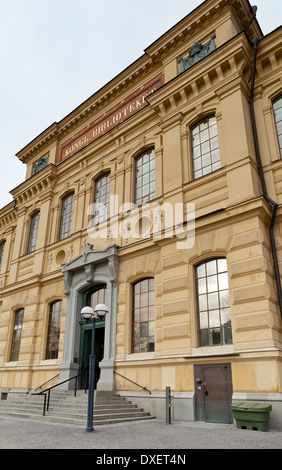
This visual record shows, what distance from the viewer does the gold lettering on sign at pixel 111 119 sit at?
54.9 ft

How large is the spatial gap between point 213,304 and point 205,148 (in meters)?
5.76

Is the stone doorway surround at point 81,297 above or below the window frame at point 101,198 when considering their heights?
below

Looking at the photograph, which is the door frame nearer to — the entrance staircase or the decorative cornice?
the entrance staircase

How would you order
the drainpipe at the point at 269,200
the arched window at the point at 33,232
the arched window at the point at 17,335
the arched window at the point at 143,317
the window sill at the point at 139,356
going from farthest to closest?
the arched window at the point at 33,232 < the arched window at the point at 17,335 < the arched window at the point at 143,317 < the window sill at the point at 139,356 < the drainpipe at the point at 269,200

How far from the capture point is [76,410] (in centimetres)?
1099

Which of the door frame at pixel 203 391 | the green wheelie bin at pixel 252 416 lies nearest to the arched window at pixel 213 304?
the door frame at pixel 203 391

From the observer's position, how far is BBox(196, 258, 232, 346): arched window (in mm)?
10828

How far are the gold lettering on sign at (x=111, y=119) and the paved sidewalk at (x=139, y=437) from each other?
12603mm

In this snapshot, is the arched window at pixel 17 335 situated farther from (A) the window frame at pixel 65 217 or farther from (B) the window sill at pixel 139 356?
(B) the window sill at pixel 139 356

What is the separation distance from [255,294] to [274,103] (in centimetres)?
682

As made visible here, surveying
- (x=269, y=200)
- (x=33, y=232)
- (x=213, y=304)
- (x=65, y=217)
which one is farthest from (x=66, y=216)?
(x=269, y=200)

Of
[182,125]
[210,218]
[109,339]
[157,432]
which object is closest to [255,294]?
[210,218]

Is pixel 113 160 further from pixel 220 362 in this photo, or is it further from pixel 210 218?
pixel 220 362

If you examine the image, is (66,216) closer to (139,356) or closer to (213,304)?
(139,356)
